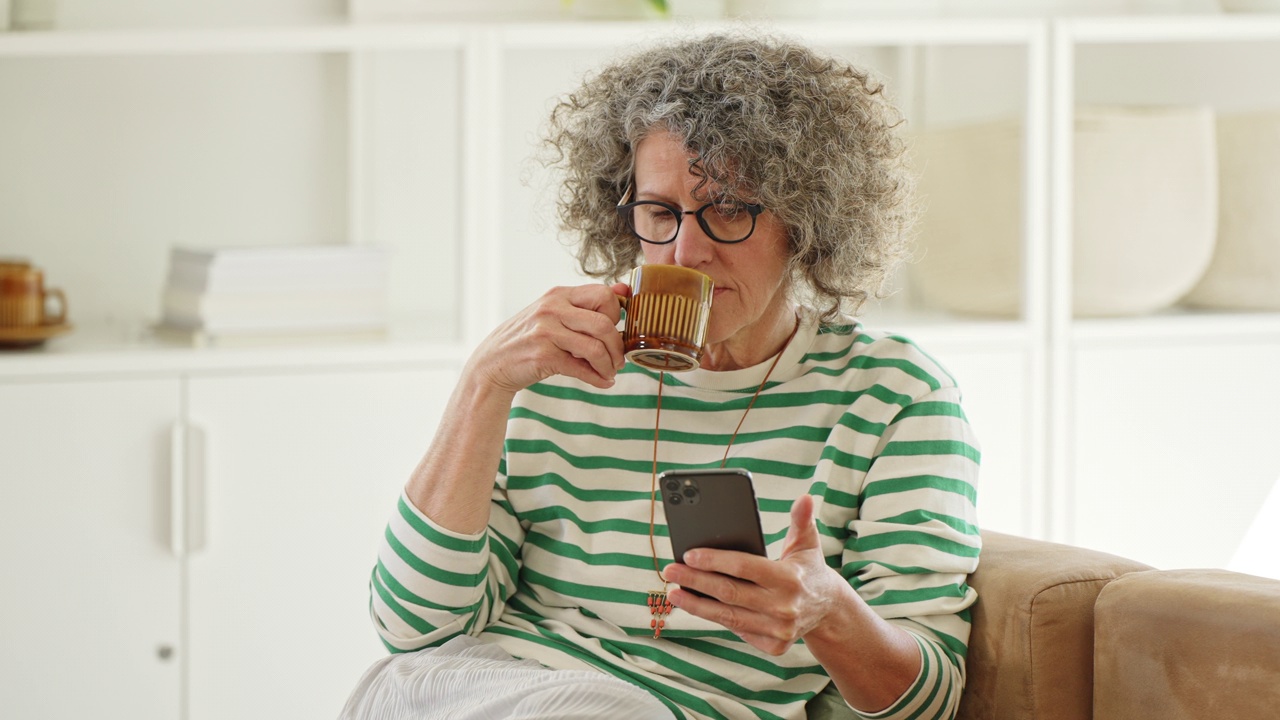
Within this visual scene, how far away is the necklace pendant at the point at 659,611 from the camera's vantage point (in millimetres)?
1389

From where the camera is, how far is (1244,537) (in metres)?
2.58

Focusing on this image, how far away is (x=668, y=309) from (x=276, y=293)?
4.22ft

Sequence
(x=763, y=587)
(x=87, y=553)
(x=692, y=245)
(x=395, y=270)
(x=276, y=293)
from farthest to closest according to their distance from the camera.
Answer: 1. (x=395, y=270)
2. (x=276, y=293)
3. (x=87, y=553)
4. (x=692, y=245)
5. (x=763, y=587)

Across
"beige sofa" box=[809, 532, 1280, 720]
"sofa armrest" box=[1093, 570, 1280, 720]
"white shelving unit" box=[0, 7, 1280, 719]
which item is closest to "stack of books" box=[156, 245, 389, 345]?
"white shelving unit" box=[0, 7, 1280, 719]

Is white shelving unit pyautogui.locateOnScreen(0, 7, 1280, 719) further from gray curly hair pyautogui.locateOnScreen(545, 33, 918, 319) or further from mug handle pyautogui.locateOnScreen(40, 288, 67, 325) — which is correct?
gray curly hair pyautogui.locateOnScreen(545, 33, 918, 319)

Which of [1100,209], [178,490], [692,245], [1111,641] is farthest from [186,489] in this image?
[1100,209]

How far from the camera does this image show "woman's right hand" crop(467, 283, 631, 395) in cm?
129

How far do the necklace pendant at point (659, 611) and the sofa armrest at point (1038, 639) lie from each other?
33 cm

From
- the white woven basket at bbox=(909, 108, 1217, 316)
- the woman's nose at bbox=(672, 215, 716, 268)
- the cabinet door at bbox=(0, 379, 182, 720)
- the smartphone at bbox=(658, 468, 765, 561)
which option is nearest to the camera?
the smartphone at bbox=(658, 468, 765, 561)

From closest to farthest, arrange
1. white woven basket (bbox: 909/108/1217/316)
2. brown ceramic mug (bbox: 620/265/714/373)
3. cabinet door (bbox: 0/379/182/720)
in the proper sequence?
brown ceramic mug (bbox: 620/265/714/373), cabinet door (bbox: 0/379/182/720), white woven basket (bbox: 909/108/1217/316)

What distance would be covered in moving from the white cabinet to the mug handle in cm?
16

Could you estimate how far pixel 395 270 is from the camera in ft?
9.02

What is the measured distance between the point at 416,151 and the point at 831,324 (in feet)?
4.69

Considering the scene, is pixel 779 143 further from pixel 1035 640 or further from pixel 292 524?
pixel 292 524
